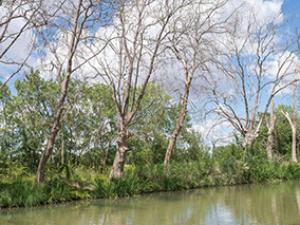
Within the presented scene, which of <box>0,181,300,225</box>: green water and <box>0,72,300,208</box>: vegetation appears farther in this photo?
<box>0,72,300,208</box>: vegetation

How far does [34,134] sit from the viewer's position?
27359 mm

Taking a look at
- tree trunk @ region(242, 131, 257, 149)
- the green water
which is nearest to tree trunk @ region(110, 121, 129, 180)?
the green water

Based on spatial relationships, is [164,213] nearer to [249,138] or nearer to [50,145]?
[50,145]

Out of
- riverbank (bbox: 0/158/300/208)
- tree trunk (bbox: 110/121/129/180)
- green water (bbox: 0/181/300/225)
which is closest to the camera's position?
green water (bbox: 0/181/300/225)

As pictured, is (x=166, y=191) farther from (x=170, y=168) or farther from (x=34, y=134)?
(x=34, y=134)

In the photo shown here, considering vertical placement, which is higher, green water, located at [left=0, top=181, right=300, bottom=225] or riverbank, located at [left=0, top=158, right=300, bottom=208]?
riverbank, located at [left=0, top=158, right=300, bottom=208]

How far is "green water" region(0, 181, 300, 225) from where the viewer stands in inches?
475

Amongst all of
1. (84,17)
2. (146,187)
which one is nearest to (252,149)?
(146,187)

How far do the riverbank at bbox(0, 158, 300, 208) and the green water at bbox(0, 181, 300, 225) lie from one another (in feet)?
2.48

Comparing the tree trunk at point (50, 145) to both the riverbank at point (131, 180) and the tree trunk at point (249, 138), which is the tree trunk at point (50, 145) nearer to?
the riverbank at point (131, 180)

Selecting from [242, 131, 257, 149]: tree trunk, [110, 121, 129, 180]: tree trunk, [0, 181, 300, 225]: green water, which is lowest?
[0, 181, 300, 225]: green water

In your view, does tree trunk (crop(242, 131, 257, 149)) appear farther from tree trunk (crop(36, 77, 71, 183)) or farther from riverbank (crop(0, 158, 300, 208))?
tree trunk (crop(36, 77, 71, 183))

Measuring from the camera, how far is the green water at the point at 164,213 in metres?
12.1

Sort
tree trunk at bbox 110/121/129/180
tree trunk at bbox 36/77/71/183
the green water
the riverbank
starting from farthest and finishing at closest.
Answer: tree trunk at bbox 110/121/129/180, tree trunk at bbox 36/77/71/183, the riverbank, the green water
